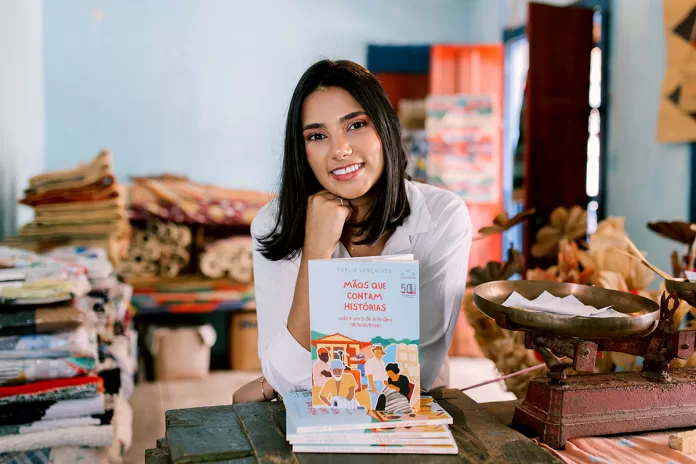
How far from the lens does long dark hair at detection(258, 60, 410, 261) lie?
156 centimetres

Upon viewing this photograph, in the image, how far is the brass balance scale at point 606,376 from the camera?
43.4 inches

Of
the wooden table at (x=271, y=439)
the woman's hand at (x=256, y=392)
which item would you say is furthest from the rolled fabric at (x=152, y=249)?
the wooden table at (x=271, y=439)

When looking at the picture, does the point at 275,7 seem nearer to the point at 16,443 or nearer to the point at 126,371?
the point at 126,371

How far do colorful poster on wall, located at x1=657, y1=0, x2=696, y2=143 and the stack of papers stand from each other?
2197 mm

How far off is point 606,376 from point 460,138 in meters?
3.76

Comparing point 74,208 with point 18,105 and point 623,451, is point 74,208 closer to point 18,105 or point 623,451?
point 18,105

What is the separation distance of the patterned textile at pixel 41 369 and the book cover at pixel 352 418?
1144 millimetres

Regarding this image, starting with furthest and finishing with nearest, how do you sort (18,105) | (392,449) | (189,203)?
(189,203)
(18,105)
(392,449)

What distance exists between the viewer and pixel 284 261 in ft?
5.42

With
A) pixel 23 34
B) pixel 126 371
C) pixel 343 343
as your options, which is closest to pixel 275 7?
pixel 23 34

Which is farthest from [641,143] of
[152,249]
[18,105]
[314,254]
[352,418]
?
[18,105]

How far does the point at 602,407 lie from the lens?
3.91 ft

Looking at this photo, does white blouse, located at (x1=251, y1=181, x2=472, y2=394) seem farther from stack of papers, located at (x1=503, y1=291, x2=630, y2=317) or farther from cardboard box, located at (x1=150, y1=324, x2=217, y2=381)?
cardboard box, located at (x1=150, y1=324, x2=217, y2=381)

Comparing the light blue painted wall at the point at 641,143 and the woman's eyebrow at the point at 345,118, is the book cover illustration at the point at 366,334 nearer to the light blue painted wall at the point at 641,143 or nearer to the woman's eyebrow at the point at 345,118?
the woman's eyebrow at the point at 345,118
